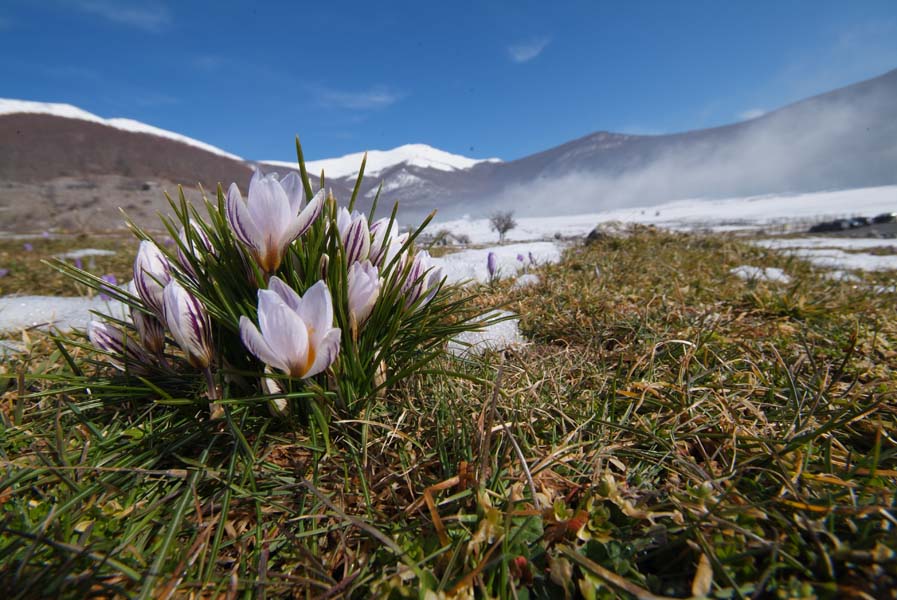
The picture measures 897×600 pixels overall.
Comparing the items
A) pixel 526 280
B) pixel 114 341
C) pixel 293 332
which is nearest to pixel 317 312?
pixel 293 332

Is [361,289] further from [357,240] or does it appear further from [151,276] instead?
[151,276]

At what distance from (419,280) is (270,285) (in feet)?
1.30

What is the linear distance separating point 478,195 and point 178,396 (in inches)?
3173

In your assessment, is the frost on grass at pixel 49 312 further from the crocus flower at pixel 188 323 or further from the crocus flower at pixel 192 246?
the crocus flower at pixel 188 323

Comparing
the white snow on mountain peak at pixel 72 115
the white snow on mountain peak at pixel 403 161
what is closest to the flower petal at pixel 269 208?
the white snow on mountain peak at pixel 72 115

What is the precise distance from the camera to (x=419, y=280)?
3.37 ft

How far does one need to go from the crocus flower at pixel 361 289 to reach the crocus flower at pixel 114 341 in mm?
549

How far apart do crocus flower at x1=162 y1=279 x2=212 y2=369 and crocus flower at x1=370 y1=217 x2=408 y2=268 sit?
1.46 feet

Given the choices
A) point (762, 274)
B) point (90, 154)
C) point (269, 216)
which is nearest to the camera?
point (269, 216)

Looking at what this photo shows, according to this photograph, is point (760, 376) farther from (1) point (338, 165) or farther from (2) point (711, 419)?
(1) point (338, 165)

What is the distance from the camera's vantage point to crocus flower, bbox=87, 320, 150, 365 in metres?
0.89

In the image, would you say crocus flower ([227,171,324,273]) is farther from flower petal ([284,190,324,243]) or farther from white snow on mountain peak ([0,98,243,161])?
white snow on mountain peak ([0,98,243,161])

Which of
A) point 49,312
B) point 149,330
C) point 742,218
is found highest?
point 149,330

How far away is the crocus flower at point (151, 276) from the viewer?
86 cm
